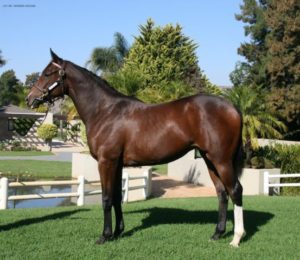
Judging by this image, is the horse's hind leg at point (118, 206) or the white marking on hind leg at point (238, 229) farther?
the horse's hind leg at point (118, 206)

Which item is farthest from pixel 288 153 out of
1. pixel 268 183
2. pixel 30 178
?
pixel 30 178

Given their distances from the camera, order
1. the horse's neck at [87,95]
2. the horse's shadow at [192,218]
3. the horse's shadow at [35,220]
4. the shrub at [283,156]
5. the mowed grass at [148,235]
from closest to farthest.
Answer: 1. the mowed grass at [148,235]
2. the horse's neck at [87,95]
3. the horse's shadow at [35,220]
4. the horse's shadow at [192,218]
5. the shrub at [283,156]

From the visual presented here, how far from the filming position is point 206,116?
640 centimetres

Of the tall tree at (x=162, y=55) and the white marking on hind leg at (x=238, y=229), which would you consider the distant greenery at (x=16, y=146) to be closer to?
the tall tree at (x=162, y=55)

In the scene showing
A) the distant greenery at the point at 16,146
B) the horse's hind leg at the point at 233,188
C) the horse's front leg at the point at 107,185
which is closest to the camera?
the horse's hind leg at the point at 233,188

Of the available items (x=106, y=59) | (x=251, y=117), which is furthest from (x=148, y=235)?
(x=106, y=59)

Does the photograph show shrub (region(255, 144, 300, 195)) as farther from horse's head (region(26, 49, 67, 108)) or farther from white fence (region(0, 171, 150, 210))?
horse's head (region(26, 49, 67, 108))

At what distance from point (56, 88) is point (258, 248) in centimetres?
356

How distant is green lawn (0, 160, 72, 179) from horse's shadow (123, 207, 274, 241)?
12056 millimetres

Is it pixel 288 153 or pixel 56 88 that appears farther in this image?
pixel 288 153

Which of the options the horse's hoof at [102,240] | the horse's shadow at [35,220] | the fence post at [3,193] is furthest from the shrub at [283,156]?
the horse's hoof at [102,240]

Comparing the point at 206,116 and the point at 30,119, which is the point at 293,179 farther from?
the point at 30,119

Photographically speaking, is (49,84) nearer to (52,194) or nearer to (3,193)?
(3,193)

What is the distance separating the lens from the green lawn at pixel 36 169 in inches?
808
